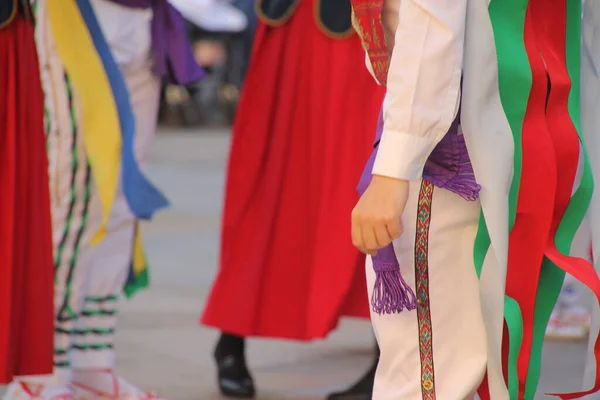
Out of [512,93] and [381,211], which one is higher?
[512,93]

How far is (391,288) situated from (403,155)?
23 cm

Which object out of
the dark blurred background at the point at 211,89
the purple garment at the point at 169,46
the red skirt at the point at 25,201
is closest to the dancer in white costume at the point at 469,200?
the red skirt at the point at 25,201

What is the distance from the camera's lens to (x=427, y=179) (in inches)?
67.6

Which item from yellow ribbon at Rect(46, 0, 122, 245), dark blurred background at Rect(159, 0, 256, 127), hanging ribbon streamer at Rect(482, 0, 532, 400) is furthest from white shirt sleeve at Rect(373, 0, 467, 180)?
dark blurred background at Rect(159, 0, 256, 127)

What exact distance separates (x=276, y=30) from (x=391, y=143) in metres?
1.62

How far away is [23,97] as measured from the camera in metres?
2.66

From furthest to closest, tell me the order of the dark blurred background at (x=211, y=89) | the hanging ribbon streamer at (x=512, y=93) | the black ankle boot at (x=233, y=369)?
the dark blurred background at (x=211, y=89), the black ankle boot at (x=233, y=369), the hanging ribbon streamer at (x=512, y=93)

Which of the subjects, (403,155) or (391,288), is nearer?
(403,155)

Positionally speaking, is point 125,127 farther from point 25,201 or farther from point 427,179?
point 427,179

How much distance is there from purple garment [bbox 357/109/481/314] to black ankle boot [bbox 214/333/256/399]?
1.59m

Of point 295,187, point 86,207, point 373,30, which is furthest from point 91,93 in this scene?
point 373,30

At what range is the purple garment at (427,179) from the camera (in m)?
1.71

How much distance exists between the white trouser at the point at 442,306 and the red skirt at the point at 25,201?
1.17 meters

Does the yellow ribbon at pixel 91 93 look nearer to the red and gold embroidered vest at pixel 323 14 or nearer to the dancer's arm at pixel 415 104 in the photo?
the red and gold embroidered vest at pixel 323 14
